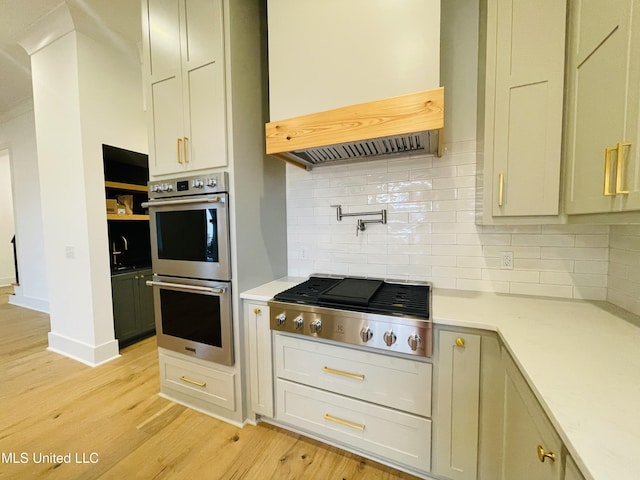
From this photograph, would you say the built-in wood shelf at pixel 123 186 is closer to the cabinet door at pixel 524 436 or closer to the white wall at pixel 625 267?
the cabinet door at pixel 524 436

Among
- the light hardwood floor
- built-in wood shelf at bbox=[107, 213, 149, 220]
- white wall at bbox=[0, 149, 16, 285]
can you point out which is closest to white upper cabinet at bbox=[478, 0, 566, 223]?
the light hardwood floor

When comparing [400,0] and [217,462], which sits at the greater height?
[400,0]

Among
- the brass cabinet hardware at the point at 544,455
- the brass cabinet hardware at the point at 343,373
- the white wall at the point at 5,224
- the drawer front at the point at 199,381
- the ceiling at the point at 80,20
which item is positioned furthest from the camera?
the white wall at the point at 5,224

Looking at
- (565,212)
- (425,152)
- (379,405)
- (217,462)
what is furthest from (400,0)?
(217,462)

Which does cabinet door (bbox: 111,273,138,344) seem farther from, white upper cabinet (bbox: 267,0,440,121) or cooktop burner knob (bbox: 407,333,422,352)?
cooktop burner knob (bbox: 407,333,422,352)

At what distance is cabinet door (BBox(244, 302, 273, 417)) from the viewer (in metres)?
1.63

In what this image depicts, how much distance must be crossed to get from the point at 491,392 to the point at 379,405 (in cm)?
53

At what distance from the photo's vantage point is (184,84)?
1.76m

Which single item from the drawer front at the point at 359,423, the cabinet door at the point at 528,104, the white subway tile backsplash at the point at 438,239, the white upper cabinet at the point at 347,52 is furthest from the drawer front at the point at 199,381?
the cabinet door at the point at 528,104

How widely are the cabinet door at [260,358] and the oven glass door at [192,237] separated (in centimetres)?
29

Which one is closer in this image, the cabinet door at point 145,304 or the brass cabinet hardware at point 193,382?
the brass cabinet hardware at point 193,382

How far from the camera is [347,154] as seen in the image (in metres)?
1.81

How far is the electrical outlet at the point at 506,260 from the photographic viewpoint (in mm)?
1605

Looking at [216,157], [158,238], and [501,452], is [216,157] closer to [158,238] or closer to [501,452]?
[158,238]
